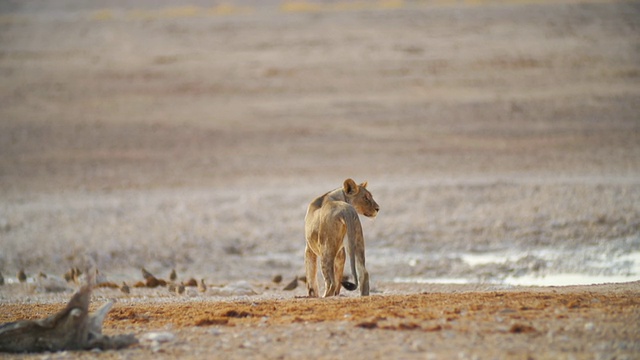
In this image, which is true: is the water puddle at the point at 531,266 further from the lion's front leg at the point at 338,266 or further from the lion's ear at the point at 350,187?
the lion's front leg at the point at 338,266

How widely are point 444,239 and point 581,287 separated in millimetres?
5072

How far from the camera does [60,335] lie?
22.7ft

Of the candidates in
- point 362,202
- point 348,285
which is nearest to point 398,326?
point 348,285

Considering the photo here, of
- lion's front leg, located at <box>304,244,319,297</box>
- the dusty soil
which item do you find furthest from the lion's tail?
lion's front leg, located at <box>304,244,319,297</box>

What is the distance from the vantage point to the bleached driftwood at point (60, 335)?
22.5ft

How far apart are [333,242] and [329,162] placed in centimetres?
1313

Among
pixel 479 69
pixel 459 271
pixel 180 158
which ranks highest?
pixel 479 69

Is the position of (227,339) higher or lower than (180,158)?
lower

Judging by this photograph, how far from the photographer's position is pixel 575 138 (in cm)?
2284

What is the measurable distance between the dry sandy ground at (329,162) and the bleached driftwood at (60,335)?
20 centimetres

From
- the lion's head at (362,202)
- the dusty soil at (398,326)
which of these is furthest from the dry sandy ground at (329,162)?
the lion's head at (362,202)

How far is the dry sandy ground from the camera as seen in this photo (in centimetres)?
760

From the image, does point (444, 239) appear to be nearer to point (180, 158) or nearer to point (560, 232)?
point (560, 232)

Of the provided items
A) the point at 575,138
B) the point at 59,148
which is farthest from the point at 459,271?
the point at 59,148
